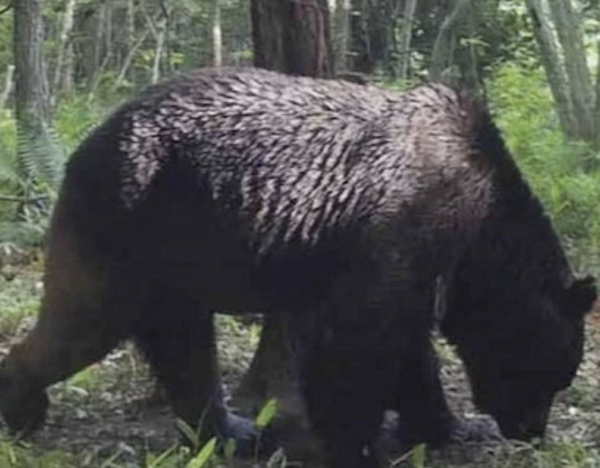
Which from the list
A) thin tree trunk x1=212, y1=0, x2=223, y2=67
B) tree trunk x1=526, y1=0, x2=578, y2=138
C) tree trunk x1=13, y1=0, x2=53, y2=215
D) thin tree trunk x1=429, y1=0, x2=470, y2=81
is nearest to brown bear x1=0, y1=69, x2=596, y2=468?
tree trunk x1=13, y1=0, x2=53, y2=215

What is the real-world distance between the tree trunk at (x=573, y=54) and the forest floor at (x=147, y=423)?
638 cm

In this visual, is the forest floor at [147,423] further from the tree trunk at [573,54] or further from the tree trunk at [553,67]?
the tree trunk at [573,54]

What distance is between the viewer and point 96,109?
48.0ft

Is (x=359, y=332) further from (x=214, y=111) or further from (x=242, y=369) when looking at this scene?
(x=242, y=369)

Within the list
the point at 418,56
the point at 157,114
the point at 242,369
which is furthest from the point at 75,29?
the point at 157,114

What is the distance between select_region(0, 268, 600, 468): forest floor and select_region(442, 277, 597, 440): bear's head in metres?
0.17

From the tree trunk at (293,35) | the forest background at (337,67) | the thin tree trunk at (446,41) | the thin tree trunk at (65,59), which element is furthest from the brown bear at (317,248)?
the thin tree trunk at (65,59)

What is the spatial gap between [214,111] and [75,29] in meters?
14.5

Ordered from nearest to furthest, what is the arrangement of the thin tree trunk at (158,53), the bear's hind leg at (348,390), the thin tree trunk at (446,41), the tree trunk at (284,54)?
the bear's hind leg at (348,390) → the tree trunk at (284,54) → the thin tree trunk at (446,41) → the thin tree trunk at (158,53)

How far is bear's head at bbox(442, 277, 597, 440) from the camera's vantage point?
5.96 meters

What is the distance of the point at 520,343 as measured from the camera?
604cm

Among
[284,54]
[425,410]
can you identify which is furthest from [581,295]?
[284,54]

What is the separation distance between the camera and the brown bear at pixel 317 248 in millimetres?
5531

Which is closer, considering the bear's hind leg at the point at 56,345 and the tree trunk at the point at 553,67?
the bear's hind leg at the point at 56,345
